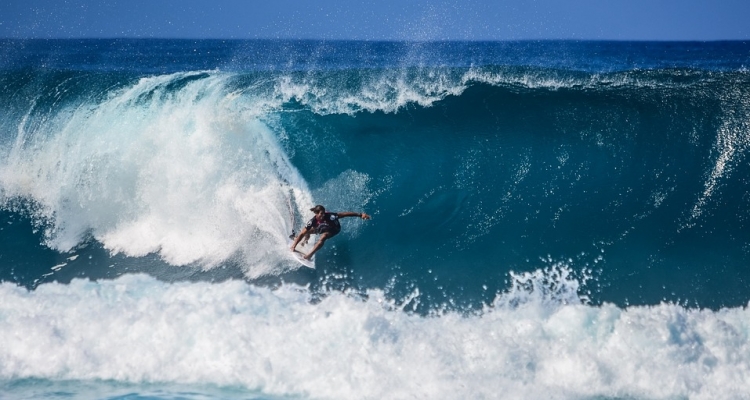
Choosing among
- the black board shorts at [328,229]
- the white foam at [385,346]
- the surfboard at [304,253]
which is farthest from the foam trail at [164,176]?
the white foam at [385,346]

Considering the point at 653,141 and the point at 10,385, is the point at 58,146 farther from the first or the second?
the point at 653,141

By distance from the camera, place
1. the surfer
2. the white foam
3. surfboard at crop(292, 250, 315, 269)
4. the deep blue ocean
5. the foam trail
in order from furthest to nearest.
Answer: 1. the foam trail
2. surfboard at crop(292, 250, 315, 269)
3. the surfer
4. the deep blue ocean
5. the white foam

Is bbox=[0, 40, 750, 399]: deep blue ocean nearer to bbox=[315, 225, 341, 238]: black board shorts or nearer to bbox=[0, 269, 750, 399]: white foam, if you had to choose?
bbox=[0, 269, 750, 399]: white foam

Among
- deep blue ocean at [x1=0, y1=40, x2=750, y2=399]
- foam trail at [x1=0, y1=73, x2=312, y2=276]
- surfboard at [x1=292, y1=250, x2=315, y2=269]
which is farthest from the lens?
foam trail at [x1=0, y1=73, x2=312, y2=276]

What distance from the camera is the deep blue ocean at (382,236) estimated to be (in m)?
7.25

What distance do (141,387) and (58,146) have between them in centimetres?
610

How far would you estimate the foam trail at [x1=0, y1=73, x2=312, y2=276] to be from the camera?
9.75 m

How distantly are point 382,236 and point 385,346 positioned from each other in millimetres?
2695

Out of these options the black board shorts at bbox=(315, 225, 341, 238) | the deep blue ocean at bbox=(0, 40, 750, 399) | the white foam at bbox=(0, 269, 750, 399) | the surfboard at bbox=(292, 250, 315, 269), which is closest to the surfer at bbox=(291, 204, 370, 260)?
the black board shorts at bbox=(315, 225, 341, 238)

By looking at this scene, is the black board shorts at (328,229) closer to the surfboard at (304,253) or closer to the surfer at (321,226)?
the surfer at (321,226)

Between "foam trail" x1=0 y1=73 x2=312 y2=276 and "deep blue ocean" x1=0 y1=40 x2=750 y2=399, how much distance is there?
0.13ft

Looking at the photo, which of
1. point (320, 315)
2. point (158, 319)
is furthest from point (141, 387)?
point (320, 315)

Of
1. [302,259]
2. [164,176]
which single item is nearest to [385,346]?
[302,259]

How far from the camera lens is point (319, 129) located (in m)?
11.1
